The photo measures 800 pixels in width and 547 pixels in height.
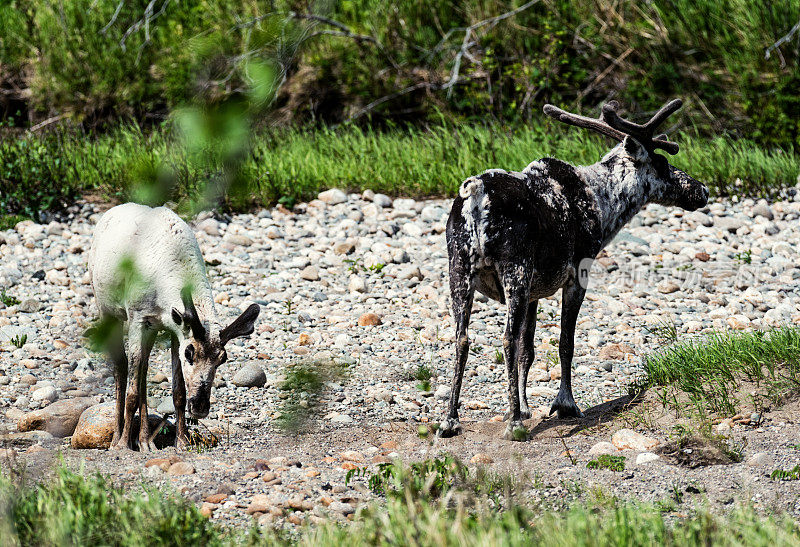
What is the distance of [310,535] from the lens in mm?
3865

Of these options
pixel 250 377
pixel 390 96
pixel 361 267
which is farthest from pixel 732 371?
pixel 390 96

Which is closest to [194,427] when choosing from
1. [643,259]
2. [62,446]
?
[62,446]

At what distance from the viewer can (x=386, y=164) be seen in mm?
12031

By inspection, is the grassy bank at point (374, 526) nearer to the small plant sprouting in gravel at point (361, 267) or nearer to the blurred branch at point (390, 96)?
the small plant sprouting in gravel at point (361, 267)

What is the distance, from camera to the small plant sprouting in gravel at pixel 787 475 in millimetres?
4715

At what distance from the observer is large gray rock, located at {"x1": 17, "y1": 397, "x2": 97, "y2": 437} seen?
6086 mm

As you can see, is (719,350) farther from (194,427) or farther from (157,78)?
(157,78)

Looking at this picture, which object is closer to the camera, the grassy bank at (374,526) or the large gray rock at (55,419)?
the grassy bank at (374,526)

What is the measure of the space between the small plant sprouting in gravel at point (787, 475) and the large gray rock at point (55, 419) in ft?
14.5

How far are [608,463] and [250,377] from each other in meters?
3.00

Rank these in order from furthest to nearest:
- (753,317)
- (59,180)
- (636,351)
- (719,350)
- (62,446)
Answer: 1. (59,180)
2. (753,317)
3. (636,351)
4. (719,350)
5. (62,446)

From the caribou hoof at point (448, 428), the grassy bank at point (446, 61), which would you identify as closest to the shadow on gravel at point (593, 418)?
the caribou hoof at point (448, 428)

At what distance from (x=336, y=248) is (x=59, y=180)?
4.29 metres

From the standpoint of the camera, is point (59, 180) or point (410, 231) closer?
point (410, 231)
